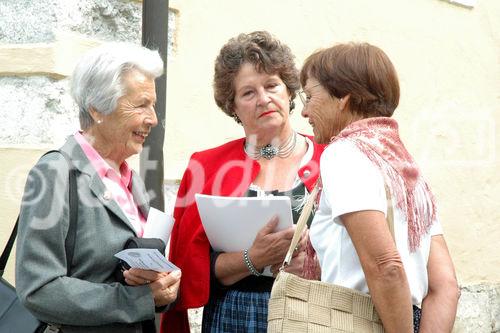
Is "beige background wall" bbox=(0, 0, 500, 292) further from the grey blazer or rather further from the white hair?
the grey blazer

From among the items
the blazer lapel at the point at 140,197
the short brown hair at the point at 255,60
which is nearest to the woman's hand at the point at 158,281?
the blazer lapel at the point at 140,197

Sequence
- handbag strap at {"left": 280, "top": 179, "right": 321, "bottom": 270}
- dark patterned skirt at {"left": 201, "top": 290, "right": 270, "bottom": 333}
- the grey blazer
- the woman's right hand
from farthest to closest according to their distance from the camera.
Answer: dark patterned skirt at {"left": 201, "top": 290, "right": 270, "bottom": 333}
the woman's right hand
the grey blazer
handbag strap at {"left": 280, "top": 179, "right": 321, "bottom": 270}

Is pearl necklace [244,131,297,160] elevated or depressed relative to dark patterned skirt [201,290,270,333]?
elevated

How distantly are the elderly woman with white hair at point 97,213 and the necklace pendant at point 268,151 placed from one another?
1.82 ft

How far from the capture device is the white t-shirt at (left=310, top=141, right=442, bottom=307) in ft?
7.78

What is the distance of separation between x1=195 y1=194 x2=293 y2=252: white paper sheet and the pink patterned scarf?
53 cm

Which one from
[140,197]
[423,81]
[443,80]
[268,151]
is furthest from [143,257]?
[443,80]

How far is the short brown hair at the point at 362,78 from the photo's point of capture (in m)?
2.60

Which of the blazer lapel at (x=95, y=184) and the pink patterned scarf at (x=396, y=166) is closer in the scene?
the pink patterned scarf at (x=396, y=166)

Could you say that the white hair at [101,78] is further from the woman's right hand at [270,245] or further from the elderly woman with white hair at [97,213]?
the woman's right hand at [270,245]

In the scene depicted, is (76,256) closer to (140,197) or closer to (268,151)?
(140,197)

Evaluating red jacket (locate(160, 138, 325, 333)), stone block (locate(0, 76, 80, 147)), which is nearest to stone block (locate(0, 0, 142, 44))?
stone block (locate(0, 76, 80, 147))

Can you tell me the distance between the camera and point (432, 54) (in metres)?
6.42

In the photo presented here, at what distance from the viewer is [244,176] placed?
346 centimetres
